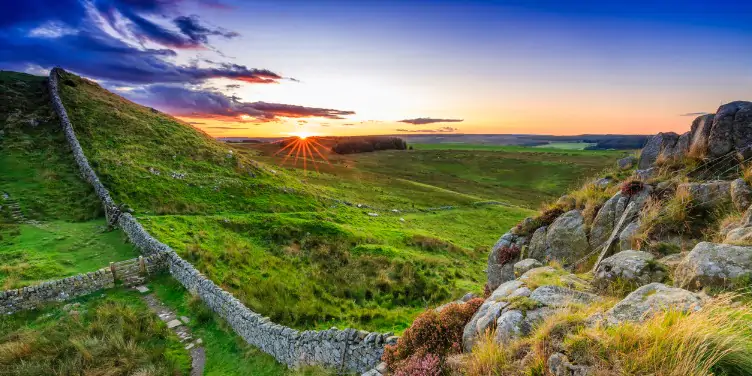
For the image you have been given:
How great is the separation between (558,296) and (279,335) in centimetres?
1050

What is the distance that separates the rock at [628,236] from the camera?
10.9 m

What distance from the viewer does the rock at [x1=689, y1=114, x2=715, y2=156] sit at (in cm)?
1355

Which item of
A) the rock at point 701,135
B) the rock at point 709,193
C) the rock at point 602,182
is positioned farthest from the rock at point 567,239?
the rock at point 701,135

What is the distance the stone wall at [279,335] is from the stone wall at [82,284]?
3.71 ft

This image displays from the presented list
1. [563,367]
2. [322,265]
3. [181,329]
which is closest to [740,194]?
[563,367]

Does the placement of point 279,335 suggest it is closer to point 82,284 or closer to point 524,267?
point 524,267

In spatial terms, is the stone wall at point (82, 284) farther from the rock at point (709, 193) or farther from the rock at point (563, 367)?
the rock at point (709, 193)

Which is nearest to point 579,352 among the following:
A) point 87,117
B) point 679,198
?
point 679,198

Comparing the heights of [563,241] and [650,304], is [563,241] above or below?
below

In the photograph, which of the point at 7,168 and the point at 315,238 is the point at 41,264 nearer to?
the point at 315,238

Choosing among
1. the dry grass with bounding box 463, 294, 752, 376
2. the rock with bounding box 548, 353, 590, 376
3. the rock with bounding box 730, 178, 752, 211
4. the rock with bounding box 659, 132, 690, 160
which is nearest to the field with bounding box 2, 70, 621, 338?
the rock with bounding box 659, 132, 690, 160

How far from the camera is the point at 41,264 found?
19.3 m

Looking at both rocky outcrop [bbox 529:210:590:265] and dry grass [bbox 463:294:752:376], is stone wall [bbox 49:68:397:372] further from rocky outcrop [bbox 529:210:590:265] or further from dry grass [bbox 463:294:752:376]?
rocky outcrop [bbox 529:210:590:265]

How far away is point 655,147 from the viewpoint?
16.2m
